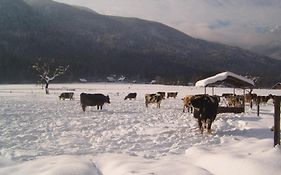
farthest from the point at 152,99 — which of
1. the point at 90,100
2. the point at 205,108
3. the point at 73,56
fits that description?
the point at 73,56

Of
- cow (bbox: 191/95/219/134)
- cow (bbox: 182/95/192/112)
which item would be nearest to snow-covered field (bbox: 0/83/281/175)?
cow (bbox: 191/95/219/134)

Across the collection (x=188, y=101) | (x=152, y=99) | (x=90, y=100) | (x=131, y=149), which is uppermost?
(x=188, y=101)

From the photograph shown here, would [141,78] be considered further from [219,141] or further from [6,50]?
[219,141]

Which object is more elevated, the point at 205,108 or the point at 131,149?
the point at 205,108

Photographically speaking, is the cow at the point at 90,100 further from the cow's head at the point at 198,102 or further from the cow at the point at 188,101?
the cow's head at the point at 198,102

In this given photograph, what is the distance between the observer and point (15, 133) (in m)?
14.4

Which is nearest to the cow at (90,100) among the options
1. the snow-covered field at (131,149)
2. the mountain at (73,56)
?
the snow-covered field at (131,149)

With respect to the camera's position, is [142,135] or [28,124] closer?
[142,135]

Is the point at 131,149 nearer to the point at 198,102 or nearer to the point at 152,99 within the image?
the point at 198,102

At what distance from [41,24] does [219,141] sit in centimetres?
18304

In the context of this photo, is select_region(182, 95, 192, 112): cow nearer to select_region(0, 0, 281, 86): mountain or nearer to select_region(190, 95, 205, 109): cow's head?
select_region(190, 95, 205, 109): cow's head

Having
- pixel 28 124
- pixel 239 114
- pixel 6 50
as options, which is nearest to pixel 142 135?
pixel 28 124

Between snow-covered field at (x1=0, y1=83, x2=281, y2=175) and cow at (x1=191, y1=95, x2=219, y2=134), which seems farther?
cow at (x1=191, y1=95, x2=219, y2=134)

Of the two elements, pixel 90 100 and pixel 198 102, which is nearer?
pixel 198 102
